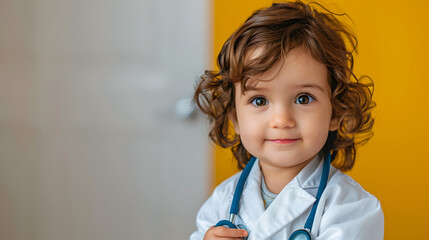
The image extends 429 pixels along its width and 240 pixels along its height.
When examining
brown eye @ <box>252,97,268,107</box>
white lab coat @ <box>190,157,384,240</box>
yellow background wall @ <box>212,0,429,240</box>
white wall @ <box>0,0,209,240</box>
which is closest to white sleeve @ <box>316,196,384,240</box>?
white lab coat @ <box>190,157,384,240</box>

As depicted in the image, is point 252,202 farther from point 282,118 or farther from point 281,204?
point 282,118

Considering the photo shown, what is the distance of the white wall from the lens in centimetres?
146

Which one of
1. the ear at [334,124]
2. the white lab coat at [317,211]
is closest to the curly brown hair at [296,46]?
the ear at [334,124]

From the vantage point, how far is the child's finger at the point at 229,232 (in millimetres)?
1044

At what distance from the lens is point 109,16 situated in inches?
58.4

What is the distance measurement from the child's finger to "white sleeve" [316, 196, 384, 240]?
16 cm

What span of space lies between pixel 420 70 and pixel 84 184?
41.8 inches

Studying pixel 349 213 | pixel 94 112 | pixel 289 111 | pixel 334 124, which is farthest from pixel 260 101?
pixel 94 112

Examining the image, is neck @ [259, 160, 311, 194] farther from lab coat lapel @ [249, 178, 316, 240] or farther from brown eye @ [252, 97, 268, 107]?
brown eye @ [252, 97, 268, 107]

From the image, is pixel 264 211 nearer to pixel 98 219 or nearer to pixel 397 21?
pixel 98 219

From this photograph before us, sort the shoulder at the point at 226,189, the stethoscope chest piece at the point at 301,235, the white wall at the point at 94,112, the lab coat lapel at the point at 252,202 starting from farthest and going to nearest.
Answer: the white wall at the point at 94,112, the shoulder at the point at 226,189, the lab coat lapel at the point at 252,202, the stethoscope chest piece at the point at 301,235

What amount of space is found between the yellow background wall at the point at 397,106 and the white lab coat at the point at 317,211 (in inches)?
18.1

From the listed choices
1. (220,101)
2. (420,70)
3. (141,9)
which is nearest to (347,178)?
(220,101)

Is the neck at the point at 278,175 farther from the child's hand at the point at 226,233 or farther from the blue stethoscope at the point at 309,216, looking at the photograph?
the child's hand at the point at 226,233
